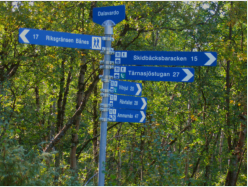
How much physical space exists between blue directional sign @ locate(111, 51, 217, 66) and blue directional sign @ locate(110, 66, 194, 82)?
0.30ft

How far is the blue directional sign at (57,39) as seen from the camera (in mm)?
3312

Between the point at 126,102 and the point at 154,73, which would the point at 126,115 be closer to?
the point at 126,102

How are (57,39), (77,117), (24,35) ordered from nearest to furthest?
(24,35) < (57,39) < (77,117)

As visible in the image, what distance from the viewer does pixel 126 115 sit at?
11.6 ft

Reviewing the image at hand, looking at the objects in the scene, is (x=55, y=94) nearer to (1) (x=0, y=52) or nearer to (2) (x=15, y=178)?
(1) (x=0, y=52)

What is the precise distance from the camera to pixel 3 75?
8039 millimetres

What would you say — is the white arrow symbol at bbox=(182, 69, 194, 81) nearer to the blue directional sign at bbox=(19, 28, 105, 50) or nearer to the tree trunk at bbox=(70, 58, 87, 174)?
the blue directional sign at bbox=(19, 28, 105, 50)

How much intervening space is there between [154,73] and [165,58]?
259 millimetres

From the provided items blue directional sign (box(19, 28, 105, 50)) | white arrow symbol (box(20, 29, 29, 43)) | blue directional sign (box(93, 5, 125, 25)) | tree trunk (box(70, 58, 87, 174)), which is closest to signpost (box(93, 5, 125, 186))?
blue directional sign (box(93, 5, 125, 25))

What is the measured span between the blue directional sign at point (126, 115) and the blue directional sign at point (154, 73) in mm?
471

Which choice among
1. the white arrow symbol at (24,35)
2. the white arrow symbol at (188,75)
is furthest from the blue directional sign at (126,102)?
the white arrow symbol at (24,35)

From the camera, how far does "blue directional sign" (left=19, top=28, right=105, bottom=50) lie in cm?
331

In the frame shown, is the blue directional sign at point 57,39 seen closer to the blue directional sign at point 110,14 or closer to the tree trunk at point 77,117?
the blue directional sign at point 110,14

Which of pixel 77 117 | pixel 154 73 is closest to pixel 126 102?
pixel 154 73
